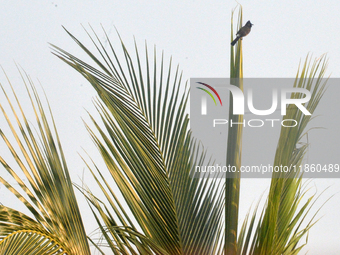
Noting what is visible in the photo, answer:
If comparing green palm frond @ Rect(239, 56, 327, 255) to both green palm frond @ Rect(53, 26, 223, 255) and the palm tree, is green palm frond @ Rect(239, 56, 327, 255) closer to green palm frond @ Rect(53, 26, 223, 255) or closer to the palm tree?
the palm tree

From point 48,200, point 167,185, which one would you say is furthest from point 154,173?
point 48,200

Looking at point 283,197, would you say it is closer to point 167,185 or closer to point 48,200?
point 167,185

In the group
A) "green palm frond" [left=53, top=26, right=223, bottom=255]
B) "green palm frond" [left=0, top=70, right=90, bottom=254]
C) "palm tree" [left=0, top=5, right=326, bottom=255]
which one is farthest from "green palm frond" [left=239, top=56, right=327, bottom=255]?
"green palm frond" [left=0, top=70, right=90, bottom=254]

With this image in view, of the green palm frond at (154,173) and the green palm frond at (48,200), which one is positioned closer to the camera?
the green palm frond at (48,200)

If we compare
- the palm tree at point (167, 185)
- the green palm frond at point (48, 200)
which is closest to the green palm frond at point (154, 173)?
the palm tree at point (167, 185)

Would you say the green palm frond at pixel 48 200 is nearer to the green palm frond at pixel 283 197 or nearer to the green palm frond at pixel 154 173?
the green palm frond at pixel 154 173

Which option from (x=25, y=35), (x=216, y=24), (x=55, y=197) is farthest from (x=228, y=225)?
(x=25, y=35)

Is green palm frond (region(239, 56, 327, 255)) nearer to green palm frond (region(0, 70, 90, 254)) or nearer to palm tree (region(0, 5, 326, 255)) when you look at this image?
palm tree (region(0, 5, 326, 255))

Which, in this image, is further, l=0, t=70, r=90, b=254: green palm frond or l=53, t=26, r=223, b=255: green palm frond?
l=53, t=26, r=223, b=255: green palm frond

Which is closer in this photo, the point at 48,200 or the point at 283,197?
the point at 48,200

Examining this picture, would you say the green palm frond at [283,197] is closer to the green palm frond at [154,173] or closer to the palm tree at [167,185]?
the palm tree at [167,185]

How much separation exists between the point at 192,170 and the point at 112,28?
0.81 metres

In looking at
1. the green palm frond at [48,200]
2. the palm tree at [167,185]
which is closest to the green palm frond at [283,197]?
the palm tree at [167,185]

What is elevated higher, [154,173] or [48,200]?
[154,173]
